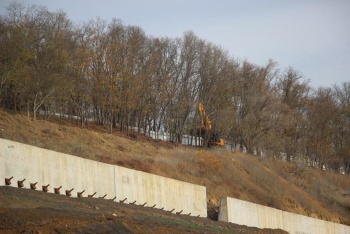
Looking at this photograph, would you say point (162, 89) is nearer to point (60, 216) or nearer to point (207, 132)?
point (207, 132)

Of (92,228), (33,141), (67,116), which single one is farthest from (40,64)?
(92,228)

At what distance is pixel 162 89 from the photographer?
73.6 metres

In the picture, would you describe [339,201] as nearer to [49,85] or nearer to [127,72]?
[127,72]

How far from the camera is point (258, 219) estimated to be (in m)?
37.5

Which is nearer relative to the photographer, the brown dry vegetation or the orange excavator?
the brown dry vegetation

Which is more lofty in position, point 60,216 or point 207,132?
point 60,216

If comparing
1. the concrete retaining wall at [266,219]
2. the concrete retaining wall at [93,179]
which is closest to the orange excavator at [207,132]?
the concrete retaining wall at [266,219]

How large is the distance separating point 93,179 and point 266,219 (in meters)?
14.6

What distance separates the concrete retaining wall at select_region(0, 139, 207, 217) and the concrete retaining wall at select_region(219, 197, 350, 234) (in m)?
1.57

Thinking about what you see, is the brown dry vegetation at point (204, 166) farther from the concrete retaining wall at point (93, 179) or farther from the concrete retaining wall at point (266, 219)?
the concrete retaining wall at point (93, 179)

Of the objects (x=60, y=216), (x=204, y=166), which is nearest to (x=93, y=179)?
(x=60, y=216)

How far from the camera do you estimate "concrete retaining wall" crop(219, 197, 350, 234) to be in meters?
34.5

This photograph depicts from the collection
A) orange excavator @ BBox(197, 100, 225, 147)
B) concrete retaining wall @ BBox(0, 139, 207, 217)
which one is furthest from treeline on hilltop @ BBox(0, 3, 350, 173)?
concrete retaining wall @ BBox(0, 139, 207, 217)

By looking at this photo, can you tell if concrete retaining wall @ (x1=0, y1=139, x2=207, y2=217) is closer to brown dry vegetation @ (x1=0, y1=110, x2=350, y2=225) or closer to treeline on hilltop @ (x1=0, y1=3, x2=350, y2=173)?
brown dry vegetation @ (x1=0, y1=110, x2=350, y2=225)
